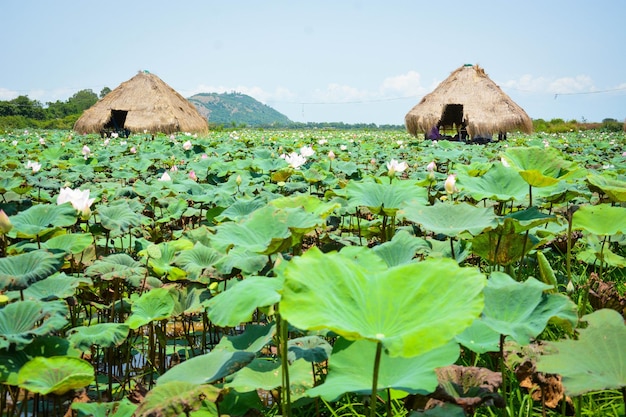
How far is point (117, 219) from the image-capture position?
2.05 meters

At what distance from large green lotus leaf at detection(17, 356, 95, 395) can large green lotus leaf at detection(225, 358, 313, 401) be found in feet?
1.05

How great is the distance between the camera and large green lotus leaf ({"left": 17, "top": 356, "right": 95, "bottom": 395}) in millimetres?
1044

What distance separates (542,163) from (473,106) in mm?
14253

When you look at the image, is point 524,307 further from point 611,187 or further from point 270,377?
point 611,187

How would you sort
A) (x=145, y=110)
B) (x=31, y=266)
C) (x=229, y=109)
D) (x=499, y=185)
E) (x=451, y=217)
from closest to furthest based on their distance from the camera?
(x=31, y=266)
(x=451, y=217)
(x=499, y=185)
(x=145, y=110)
(x=229, y=109)

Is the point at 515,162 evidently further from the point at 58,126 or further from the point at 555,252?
the point at 58,126

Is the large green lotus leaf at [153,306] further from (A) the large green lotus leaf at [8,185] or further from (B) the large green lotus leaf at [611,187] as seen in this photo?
(A) the large green lotus leaf at [8,185]

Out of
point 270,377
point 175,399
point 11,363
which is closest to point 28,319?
point 11,363

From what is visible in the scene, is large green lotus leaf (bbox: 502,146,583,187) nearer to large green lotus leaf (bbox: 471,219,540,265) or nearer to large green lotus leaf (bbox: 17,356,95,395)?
large green lotus leaf (bbox: 471,219,540,265)

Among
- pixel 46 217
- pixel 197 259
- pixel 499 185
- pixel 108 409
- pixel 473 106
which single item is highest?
pixel 473 106

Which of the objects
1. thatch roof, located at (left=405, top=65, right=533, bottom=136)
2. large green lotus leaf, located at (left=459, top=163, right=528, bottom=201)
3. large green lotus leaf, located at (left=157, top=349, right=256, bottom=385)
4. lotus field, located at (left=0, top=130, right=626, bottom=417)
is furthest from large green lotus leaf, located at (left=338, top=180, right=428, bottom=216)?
thatch roof, located at (left=405, top=65, right=533, bottom=136)

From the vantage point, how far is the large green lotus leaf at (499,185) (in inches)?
67.6

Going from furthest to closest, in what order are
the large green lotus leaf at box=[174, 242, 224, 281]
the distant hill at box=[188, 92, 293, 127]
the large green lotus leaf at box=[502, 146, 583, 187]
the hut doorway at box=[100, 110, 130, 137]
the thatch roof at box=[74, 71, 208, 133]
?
the distant hill at box=[188, 92, 293, 127]
the hut doorway at box=[100, 110, 130, 137]
the thatch roof at box=[74, 71, 208, 133]
the large green lotus leaf at box=[174, 242, 224, 281]
the large green lotus leaf at box=[502, 146, 583, 187]

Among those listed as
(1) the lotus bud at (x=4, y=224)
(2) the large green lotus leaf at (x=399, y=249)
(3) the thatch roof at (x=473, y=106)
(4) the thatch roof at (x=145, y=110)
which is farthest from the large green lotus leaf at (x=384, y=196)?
(4) the thatch roof at (x=145, y=110)
